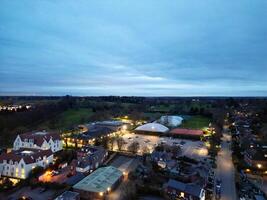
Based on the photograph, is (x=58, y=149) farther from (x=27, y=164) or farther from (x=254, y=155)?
(x=254, y=155)

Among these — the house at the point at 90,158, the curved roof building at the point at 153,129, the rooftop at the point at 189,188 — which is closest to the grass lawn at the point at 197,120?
the curved roof building at the point at 153,129

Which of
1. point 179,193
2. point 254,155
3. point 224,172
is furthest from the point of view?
point 254,155

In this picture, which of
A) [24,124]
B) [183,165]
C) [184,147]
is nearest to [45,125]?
[24,124]

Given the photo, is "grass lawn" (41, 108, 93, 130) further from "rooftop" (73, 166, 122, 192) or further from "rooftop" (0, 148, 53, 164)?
"rooftop" (73, 166, 122, 192)

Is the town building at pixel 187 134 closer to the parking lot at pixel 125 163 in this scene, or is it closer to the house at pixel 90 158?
the parking lot at pixel 125 163

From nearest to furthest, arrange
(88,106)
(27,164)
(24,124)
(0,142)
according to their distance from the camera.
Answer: (27,164) < (0,142) < (24,124) < (88,106)

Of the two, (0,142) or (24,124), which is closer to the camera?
(0,142)

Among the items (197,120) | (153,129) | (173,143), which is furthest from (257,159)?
(197,120)
